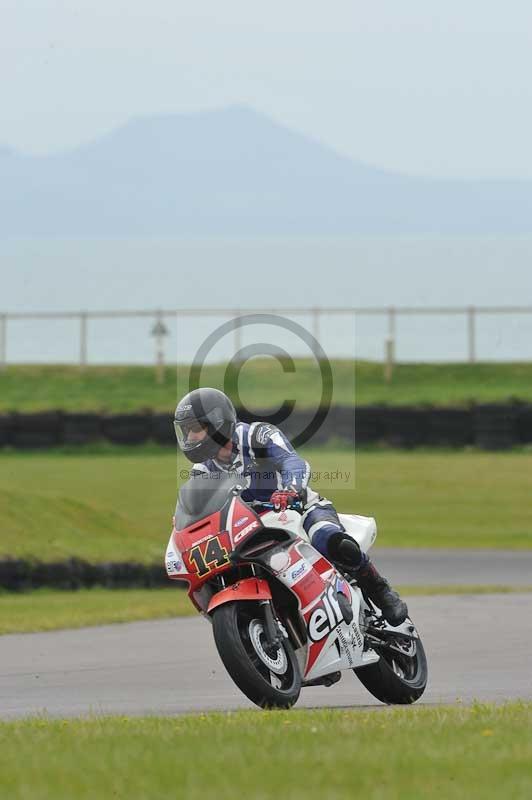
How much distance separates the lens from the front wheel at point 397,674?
9203 mm

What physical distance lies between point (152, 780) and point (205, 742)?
0.81 metres

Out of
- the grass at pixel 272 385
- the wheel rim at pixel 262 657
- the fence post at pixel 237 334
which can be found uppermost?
the fence post at pixel 237 334

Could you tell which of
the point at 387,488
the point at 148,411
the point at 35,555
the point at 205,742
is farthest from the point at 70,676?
the point at 148,411

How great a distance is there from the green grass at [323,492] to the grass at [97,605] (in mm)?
860

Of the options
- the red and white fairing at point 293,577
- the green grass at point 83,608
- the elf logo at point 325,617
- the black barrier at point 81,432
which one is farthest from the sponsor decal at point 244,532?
the black barrier at point 81,432

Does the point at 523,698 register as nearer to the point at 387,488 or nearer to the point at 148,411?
the point at 387,488

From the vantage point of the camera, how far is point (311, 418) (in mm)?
36719

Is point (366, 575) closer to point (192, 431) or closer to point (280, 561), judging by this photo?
point (280, 561)

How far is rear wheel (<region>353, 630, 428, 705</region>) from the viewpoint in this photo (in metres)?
9.20

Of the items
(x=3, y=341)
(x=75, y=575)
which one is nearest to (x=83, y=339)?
(x=3, y=341)

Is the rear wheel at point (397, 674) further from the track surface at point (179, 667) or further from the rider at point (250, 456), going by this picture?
the rider at point (250, 456)

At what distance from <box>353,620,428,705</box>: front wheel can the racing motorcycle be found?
13cm

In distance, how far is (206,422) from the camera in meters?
8.84

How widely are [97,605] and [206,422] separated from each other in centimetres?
729
